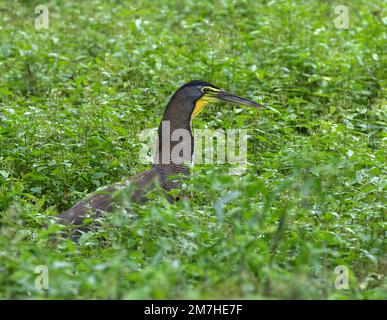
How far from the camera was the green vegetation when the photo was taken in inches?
231

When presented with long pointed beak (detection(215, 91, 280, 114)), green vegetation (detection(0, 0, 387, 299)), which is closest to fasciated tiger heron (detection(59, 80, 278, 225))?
long pointed beak (detection(215, 91, 280, 114))

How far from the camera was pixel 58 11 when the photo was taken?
13164 millimetres

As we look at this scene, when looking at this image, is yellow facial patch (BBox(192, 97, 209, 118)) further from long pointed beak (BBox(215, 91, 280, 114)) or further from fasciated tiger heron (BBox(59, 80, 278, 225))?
long pointed beak (BBox(215, 91, 280, 114))

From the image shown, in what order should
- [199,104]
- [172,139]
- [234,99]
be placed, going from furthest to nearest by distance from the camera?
[234,99] < [199,104] < [172,139]

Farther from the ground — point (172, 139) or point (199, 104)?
point (199, 104)


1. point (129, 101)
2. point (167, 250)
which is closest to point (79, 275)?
point (167, 250)

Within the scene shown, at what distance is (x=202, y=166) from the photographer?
25.4 ft

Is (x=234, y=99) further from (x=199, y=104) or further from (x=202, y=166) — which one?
(x=202, y=166)

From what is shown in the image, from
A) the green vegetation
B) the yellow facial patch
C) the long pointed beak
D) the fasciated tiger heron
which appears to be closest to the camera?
the green vegetation

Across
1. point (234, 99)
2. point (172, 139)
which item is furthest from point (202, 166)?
point (234, 99)

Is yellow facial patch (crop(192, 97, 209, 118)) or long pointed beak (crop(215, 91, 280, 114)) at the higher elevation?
long pointed beak (crop(215, 91, 280, 114))

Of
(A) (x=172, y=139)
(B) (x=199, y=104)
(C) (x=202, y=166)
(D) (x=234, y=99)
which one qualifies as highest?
(D) (x=234, y=99)

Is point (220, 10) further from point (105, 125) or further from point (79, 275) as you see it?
point (79, 275)

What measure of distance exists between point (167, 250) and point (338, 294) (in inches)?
46.3
